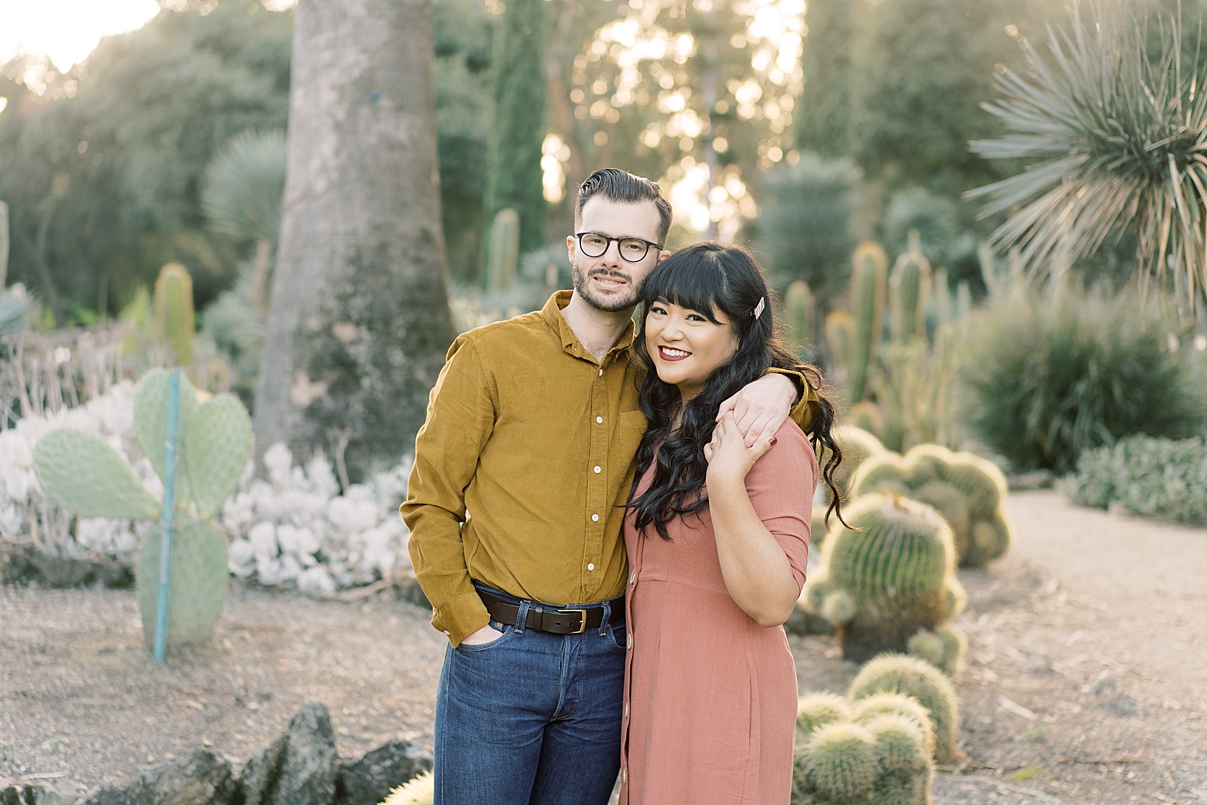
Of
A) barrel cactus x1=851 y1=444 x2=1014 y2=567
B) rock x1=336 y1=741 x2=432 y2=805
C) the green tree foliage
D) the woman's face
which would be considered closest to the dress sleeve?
the woman's face

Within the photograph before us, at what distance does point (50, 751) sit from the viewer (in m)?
2.82

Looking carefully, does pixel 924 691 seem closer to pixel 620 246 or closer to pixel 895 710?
pixel 895 710

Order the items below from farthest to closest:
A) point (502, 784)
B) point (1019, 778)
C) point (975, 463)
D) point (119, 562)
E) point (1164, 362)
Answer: point (1164, 362)
point (975, 463)
point (119, 562)
point (1019, 778)
point (502, 784)

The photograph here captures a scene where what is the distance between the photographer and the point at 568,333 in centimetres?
220

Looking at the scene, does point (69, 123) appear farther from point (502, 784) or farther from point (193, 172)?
point (502, 784)

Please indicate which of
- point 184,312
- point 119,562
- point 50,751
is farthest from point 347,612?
point 184,312

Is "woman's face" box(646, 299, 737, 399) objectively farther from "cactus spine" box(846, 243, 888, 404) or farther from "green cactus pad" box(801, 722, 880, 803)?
"cactus spine" box(846, 243, 888, 404)

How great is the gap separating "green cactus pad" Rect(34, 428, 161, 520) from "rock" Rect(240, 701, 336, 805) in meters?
1.46

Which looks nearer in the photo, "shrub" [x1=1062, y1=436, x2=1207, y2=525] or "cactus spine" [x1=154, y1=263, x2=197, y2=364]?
"shrub" [x1=1062, y1=436, x2=1207, y2=525]

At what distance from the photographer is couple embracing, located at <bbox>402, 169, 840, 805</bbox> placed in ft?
6.31

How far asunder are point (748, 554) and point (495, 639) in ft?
2.00

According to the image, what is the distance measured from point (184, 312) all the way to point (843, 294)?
11.5m

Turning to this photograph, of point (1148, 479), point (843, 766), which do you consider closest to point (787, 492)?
point (843, 766)

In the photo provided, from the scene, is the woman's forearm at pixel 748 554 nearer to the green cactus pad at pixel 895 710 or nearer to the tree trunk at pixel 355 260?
the green cactus pad at pixel 895 710
